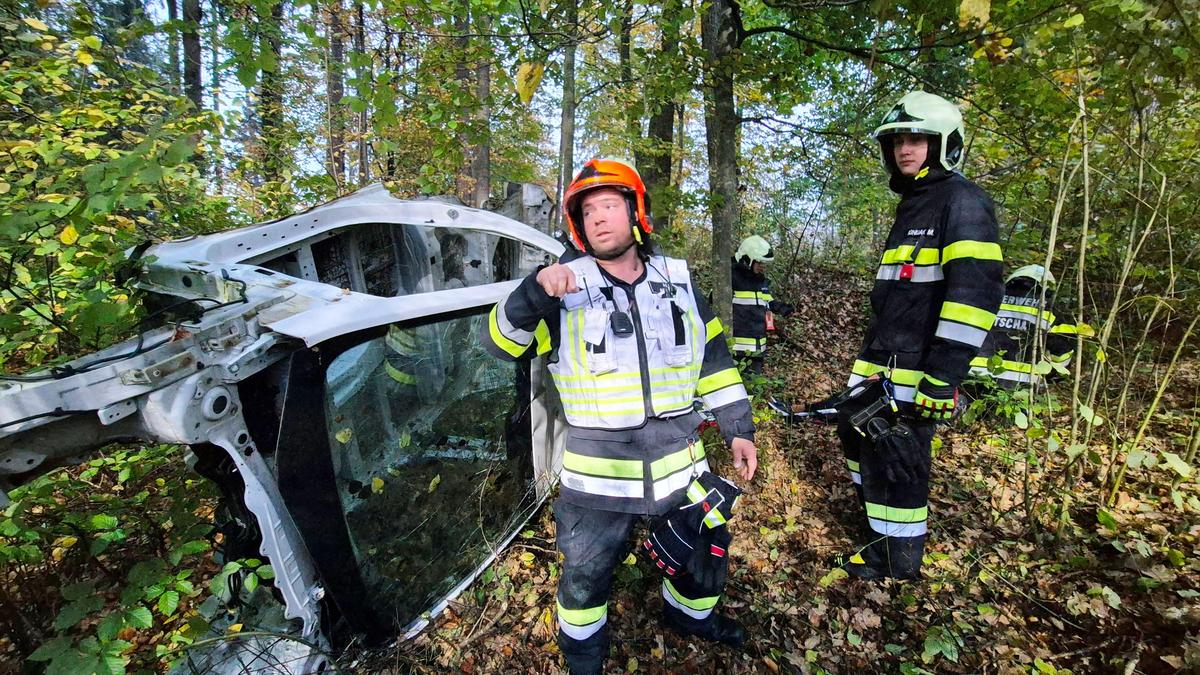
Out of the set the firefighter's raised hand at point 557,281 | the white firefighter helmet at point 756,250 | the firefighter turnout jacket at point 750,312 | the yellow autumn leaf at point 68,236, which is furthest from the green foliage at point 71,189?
the white firefighter helmet at point 756,250

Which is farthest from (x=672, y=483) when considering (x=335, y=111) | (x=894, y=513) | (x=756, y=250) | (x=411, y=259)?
(x=335, y=111)

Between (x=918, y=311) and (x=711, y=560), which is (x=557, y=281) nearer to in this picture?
(x=711, y=560)

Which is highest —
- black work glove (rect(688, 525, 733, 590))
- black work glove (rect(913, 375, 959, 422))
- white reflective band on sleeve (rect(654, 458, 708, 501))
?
black work glove (rect(913, 375, 959, 422))

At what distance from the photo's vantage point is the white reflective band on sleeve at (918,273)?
8.36 ft

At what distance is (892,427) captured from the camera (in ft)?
8.70

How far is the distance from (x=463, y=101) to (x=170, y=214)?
2471 mm

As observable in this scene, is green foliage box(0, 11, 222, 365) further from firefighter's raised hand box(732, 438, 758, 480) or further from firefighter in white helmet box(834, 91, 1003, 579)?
→ firefighter in white helmet box(834, 91, 1003, 579)

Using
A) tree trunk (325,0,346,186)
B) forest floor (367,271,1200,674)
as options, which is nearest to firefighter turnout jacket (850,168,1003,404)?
forest floor (367,271,1200,674)

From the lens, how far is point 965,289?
7.77 feet

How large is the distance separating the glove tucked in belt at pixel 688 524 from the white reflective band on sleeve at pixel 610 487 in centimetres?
23

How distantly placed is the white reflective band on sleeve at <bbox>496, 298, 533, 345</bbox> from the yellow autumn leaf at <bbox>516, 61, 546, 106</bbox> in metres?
2.11

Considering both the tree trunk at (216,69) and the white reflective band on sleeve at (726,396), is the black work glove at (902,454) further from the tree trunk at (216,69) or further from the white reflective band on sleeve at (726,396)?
the tree trunk at (216,69)

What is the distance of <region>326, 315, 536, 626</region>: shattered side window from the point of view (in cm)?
202

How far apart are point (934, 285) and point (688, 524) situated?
177cm
